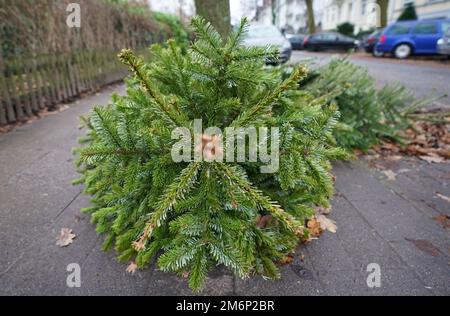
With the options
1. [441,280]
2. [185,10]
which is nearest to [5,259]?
[441,280]

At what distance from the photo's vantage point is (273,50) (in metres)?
1.53

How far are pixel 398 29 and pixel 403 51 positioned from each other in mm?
1242

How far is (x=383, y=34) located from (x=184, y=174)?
66.1 feet

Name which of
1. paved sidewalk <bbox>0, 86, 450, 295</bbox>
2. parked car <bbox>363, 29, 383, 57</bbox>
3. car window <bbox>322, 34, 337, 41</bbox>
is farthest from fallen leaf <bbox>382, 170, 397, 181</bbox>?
car window <bbox>322, 34, 337, 41</bbox>

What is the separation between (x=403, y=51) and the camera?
16.7m

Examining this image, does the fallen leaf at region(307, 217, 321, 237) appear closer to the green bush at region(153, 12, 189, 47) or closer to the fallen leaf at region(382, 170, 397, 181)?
the fallen leaf at region(382, 170, 397, 181)

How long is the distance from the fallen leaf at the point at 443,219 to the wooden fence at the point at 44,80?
6224mm

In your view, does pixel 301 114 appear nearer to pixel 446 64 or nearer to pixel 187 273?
pixel 187 273

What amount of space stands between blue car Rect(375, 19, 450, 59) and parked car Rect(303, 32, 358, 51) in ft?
20.9

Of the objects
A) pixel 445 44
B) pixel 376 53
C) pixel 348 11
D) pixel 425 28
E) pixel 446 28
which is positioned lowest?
pixel 376 53

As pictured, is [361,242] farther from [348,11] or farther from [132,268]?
[348,11]

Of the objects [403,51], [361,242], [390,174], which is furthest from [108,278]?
[403,51]

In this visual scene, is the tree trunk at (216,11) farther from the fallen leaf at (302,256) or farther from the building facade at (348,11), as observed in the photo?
the building facade at (348,11)

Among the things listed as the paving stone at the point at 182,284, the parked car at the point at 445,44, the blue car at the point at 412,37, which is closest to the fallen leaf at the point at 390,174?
the paving stone at the point at 182,284
